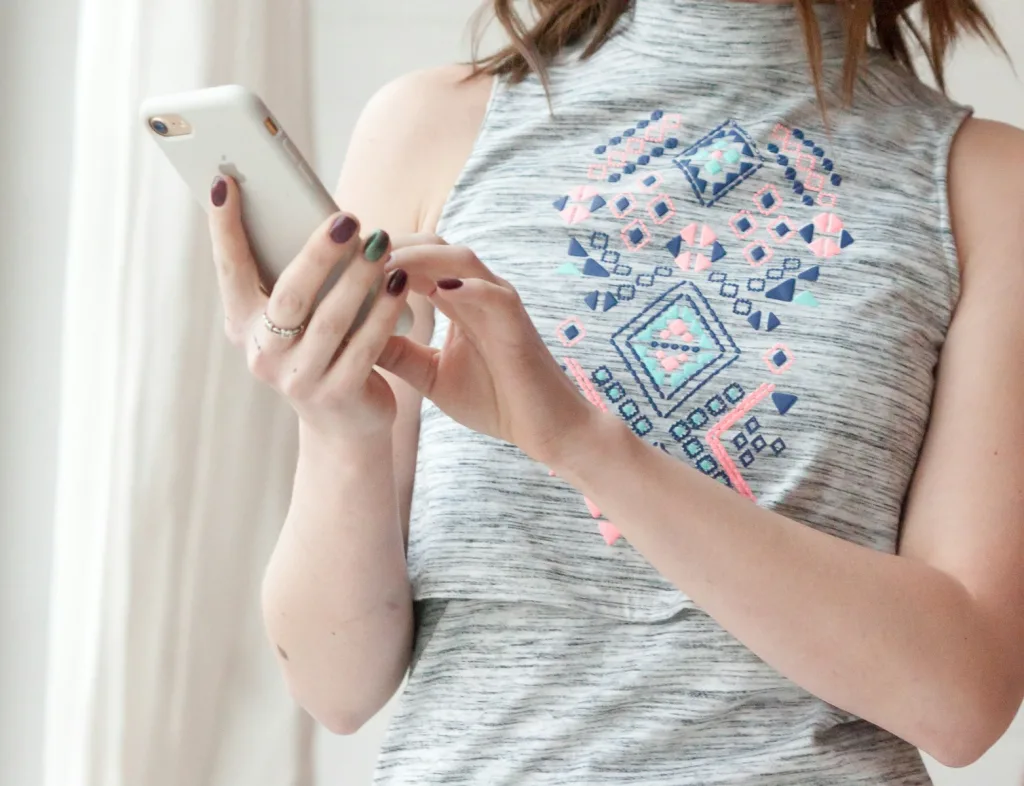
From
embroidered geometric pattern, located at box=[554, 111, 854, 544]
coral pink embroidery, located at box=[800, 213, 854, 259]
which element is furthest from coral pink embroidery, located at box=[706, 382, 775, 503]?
coral pink embroidery, located at box=[800, 213, 854, 259]

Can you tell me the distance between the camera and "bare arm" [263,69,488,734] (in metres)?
0.74

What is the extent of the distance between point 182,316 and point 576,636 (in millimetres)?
428

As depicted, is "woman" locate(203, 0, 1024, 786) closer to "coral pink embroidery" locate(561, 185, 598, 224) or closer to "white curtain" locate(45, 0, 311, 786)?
"coral pink embroidery" locate(561, 185, 598, 224)

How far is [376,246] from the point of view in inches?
22.5

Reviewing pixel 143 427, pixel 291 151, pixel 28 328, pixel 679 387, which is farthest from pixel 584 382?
pixel 28 328

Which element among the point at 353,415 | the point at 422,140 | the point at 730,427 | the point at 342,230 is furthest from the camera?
the point at 422,140

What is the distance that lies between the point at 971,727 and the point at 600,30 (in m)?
0.57

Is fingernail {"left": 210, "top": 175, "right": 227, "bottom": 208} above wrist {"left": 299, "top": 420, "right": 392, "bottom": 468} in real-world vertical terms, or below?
above

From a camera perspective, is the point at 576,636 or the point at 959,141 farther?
the point at 959,141

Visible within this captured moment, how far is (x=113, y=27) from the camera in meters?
0.88

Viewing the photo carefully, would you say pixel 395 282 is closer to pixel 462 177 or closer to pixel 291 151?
pixel 291 151

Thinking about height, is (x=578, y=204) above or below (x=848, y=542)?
above

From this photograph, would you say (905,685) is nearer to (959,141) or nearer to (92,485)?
(959,141)

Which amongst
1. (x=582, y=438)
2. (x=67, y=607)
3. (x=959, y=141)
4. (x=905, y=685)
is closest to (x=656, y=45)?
(x=959, y=141)
